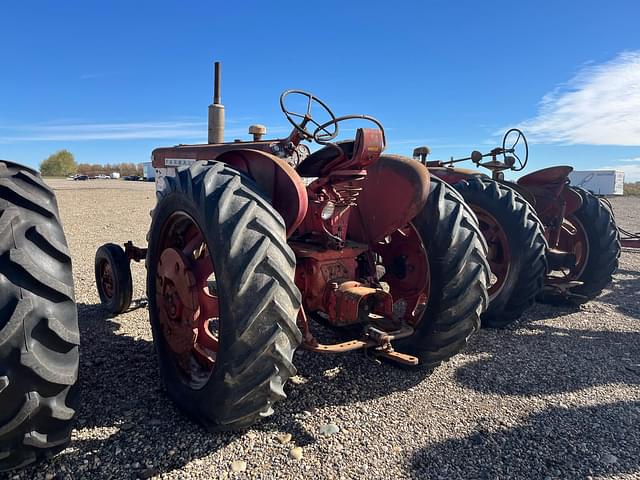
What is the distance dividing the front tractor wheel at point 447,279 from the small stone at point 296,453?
113 cm

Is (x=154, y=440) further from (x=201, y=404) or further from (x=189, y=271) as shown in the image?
(x=189, y=271)

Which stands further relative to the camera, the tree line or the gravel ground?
the tree line

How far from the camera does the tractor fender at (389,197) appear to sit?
2951 mm

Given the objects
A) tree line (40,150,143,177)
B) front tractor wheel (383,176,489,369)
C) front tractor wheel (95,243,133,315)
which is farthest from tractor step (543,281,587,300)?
tree line (40,150,143,177)

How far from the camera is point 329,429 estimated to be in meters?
2.58

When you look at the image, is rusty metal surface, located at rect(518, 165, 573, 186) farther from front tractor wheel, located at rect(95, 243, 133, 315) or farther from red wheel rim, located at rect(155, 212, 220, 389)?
front tractor wheel, located at rect(95, 243, 133, 315)

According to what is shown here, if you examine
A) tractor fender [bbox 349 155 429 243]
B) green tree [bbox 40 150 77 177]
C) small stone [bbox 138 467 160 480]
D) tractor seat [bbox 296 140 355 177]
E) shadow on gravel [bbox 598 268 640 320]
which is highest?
green tree [bbox 40 150 77 177]

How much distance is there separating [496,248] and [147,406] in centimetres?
380

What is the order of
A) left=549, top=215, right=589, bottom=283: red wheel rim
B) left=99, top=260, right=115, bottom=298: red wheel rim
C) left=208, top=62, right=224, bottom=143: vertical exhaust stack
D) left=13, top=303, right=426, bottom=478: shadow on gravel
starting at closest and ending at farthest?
1. left=13, top=303, right=426, bottom=478: shadow on gravel
2. left=99, top=260, right=115, bottom=298: red wheel rim
3. left=208, top=62, right=224, bottom=143: vertical exhaust stack
4. left=549, top=215, right=589, bottom=283: red wheel rim

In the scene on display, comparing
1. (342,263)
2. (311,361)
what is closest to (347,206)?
(342,263)

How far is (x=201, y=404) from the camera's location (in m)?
2.31

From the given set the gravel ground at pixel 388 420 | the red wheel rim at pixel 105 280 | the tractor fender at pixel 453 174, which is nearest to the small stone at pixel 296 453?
the gravel ground at pixel 388 420

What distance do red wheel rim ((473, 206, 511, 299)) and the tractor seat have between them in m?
2.37

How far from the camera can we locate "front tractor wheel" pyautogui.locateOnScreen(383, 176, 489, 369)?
9.69 feet
